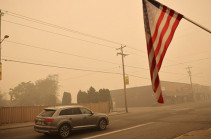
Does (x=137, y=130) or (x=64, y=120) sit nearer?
(x=64, y=120)

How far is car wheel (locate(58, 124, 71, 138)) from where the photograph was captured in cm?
965

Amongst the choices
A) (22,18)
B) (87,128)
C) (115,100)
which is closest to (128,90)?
(115,100)

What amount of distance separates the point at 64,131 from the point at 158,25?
759 centimetres

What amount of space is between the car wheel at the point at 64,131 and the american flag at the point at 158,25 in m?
6.93

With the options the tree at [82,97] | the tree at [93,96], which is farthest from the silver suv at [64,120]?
the tree at [82,97]

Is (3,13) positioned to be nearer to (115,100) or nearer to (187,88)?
(115,100)

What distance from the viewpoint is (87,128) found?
11.1m

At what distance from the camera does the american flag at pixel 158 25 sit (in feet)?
16.6

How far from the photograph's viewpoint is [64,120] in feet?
32.4

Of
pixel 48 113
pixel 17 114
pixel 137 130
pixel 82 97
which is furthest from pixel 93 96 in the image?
pixel 48 113

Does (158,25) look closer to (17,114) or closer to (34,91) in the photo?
(17,114)

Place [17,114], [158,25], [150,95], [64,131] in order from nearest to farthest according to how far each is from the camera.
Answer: [158,25]
[64,131]
[17,114]
[150,95]

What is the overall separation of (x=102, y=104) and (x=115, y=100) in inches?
1332

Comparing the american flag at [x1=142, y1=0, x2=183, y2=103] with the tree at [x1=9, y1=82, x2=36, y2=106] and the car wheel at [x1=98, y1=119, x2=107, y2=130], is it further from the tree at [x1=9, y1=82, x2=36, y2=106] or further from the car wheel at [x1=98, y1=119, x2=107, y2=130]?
the tree at [x1=9, y1=82, x2=36, y2=106]
